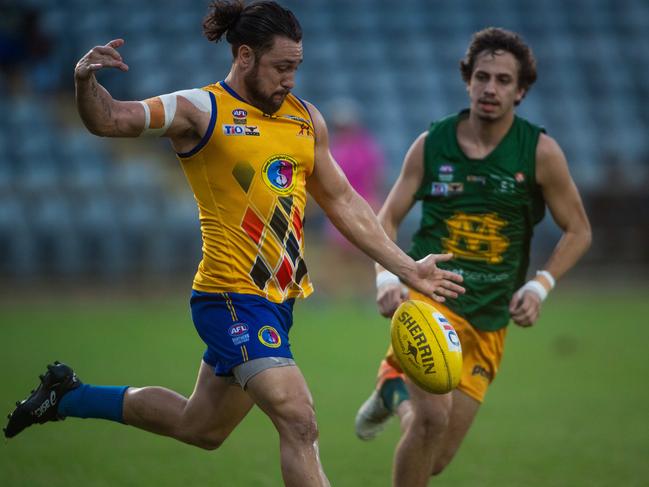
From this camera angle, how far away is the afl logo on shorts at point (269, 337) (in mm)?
4652

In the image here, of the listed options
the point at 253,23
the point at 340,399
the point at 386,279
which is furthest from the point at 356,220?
the point at 340,399

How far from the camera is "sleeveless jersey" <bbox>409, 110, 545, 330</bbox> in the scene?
5.75 meters

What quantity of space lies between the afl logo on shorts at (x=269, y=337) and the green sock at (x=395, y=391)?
5.07 feet

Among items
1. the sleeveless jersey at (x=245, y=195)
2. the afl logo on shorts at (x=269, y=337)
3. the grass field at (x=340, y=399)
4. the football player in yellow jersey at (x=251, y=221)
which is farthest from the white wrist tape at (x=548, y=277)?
the afl logo on shorts at (x=269, y=337)

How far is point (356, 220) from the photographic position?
516 centimetres

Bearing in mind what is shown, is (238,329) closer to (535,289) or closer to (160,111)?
(160,111)

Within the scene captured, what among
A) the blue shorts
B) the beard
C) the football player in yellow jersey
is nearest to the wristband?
the football player in yellow jersey

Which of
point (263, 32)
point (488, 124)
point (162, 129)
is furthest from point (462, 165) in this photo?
point (162, 129)

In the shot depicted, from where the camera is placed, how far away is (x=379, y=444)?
7.59 metres

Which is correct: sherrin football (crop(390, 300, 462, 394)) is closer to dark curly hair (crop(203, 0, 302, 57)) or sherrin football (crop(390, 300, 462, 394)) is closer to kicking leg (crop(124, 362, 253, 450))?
kicking leg (crop(124, 362, 253, 450))

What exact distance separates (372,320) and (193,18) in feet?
30.0

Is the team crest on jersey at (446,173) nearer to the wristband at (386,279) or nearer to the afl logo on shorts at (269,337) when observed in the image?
the wristband at (386,279)

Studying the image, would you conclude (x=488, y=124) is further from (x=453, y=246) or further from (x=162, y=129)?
(x=162, y=129)

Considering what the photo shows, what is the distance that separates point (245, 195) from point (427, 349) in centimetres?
111
